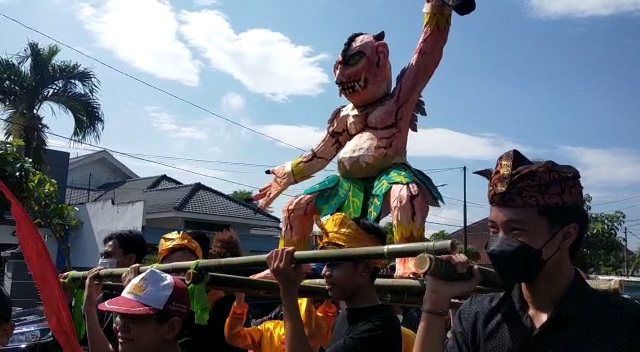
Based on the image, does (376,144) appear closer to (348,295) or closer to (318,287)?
(318,287)

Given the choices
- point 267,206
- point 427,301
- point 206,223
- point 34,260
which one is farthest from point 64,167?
point 427,301

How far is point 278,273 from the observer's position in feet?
7.52

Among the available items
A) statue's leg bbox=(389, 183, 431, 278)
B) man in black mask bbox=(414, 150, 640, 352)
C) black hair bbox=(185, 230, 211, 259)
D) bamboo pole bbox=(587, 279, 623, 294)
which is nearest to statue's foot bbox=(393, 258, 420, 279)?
statue's leg bbox=(389, 183, 431, 278)

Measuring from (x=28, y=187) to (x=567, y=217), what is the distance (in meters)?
7.58

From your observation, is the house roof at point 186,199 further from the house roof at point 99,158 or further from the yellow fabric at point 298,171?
the yellow fabric at point 298,171

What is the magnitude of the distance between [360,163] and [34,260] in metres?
2.12

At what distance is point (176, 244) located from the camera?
3.84 meters

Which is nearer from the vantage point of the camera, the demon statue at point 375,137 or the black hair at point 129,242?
the black hair at point 129,242

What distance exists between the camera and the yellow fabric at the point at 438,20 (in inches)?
169

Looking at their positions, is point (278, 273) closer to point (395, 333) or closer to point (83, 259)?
point (395, 333)

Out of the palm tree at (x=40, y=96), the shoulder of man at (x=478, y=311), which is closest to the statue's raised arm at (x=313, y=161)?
the shoulder of man at (x=478, y=311)

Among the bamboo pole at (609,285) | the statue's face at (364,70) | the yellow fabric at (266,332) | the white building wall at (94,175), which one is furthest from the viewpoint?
the white building wall at (94,175)

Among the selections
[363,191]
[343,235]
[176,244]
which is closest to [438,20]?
[363,191]

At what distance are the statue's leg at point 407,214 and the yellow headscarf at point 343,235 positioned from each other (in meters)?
1.12
